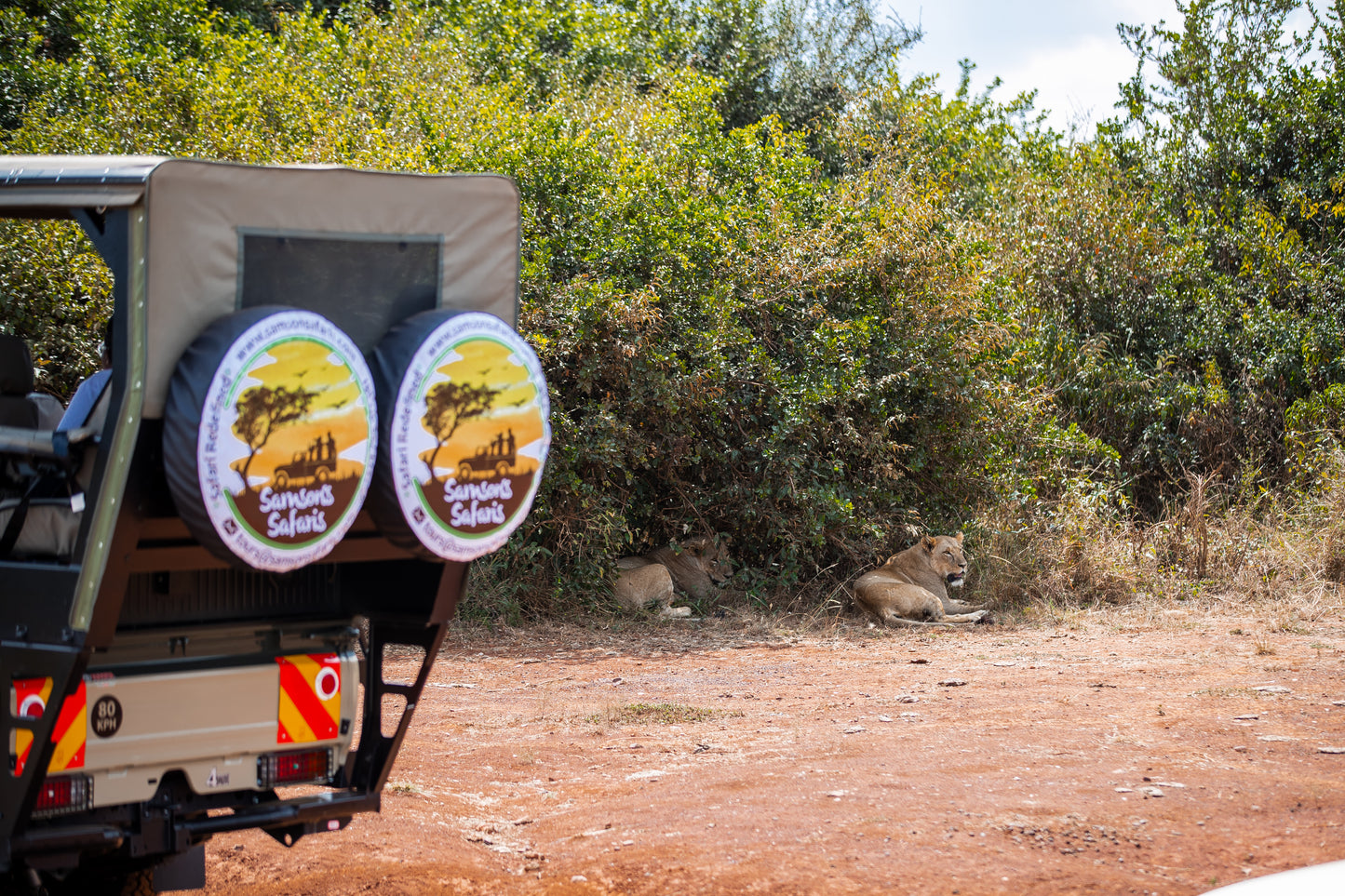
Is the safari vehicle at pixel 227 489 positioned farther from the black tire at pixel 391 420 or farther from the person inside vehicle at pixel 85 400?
the person inside vehicle at pixel 85 400

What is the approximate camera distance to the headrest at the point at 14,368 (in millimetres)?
3686

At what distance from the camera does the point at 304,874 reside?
424 centimetres

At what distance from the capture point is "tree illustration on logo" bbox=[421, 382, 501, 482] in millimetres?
3111

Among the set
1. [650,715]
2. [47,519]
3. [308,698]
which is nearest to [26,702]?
[47,519]

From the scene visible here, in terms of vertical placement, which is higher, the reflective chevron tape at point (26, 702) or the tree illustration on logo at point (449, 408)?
the tree illustration on logo at point (449, 408)

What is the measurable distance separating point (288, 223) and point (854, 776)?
11.9 ft

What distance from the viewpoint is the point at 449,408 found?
3.14 metres

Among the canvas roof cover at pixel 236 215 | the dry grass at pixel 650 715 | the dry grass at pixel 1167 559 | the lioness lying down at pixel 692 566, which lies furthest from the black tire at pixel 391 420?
the dry grass at pixel 1167 559

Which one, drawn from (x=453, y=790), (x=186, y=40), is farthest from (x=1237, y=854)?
(x=186, y=40)

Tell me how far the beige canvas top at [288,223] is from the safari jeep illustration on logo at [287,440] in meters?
0.23

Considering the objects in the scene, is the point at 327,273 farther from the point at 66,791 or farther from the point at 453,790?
the point at 453,790

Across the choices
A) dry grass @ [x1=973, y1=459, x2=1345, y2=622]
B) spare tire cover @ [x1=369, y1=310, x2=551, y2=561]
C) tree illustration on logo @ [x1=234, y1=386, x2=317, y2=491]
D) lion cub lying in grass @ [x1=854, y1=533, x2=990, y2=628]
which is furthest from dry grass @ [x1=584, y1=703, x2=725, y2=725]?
dry grass @ [x1=973, y1=459, x2=1345, y2=622]

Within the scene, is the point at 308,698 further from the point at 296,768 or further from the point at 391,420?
the point at 391,420

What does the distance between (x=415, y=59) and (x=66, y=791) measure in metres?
12.8
